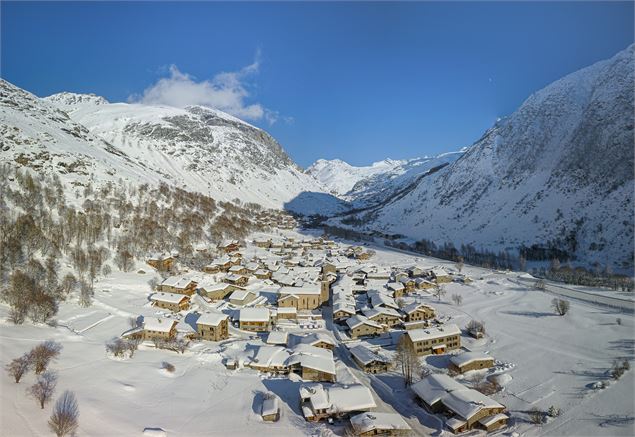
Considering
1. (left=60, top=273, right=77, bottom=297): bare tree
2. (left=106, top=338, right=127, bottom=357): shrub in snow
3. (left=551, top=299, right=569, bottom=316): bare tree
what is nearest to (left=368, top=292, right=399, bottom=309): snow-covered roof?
(left=551, top=299, right=569, bottom=316): bare tree

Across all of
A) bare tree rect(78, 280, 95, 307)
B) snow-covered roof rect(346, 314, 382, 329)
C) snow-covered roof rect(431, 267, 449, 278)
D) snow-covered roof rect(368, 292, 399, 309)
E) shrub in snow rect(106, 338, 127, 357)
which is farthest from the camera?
snow-covered roof rect(431, 267, 449, 278)

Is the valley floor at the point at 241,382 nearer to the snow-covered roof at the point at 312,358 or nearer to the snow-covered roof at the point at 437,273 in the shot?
the snow-covered roof at the point at 312,358

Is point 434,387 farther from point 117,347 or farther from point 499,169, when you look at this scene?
point 499,169

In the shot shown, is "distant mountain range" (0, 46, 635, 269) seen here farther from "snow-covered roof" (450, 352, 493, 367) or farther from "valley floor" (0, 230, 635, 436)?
"snow-covered roof" (450, 352, 493, 367)

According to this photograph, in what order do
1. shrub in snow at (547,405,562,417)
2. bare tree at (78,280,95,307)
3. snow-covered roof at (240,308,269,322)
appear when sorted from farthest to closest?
snow-covered roof at (240,308,269,322), bare tree at (78,280,95,307), shrub in snow at (547,405,562,417)

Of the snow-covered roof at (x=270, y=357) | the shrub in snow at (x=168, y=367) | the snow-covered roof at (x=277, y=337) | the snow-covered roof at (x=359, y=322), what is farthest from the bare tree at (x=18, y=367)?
the snow-covered roof at (x=359, y=322)
